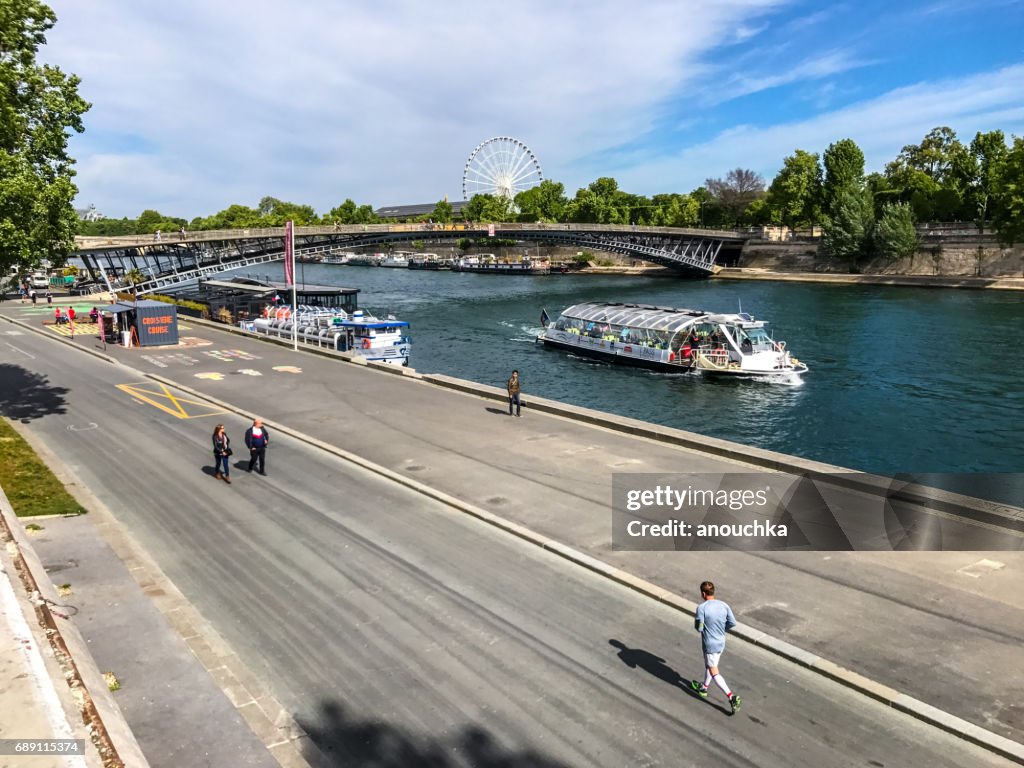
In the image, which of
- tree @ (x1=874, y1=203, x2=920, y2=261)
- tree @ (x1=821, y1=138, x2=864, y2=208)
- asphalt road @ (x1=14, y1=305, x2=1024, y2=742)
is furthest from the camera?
tree @ (x1=821, y1=138, x2=864, y2=208)

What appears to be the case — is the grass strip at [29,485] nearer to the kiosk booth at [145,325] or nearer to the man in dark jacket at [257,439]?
the man in dark jacket at [257,439]

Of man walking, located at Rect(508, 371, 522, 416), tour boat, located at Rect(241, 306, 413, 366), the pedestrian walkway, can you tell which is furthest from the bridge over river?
the pedestrian walkway

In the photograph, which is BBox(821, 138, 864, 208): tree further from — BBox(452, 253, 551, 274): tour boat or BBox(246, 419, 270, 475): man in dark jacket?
BBox(246, 419, 270, 475): man in dark jacket

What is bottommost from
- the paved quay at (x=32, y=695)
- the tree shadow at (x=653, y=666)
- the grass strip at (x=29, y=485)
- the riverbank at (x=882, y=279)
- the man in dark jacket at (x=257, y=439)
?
the tree shadow at (x=653, y=666)

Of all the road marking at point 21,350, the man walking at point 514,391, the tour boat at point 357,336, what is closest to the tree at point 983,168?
the tour boat at point 357,336

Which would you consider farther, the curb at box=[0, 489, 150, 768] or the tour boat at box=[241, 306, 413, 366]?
the tour boat at box=[241, 306, 413, 366]

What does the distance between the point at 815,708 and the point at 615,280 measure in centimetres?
13685

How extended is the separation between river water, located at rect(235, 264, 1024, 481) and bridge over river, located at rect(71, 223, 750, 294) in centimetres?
1210

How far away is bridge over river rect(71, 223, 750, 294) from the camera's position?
279 ft

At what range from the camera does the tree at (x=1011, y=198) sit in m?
92.3

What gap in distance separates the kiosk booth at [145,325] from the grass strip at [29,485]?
2578 centimetres

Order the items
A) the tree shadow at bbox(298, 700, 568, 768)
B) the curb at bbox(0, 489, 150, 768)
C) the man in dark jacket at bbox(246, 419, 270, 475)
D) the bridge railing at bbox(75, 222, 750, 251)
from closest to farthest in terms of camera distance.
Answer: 1. the curb at bbox(0, 489, 150, 768)
2. the tree shadow at bbox(298, 700, 568, 768)
3. the man in dark jacket at bbox(246, 419, 270, 475)
4. the bridge railing at bbox(75, 222, 750, 251)

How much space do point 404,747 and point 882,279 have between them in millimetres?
114011

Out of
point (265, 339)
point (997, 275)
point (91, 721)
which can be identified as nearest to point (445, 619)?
point (91, 721)
